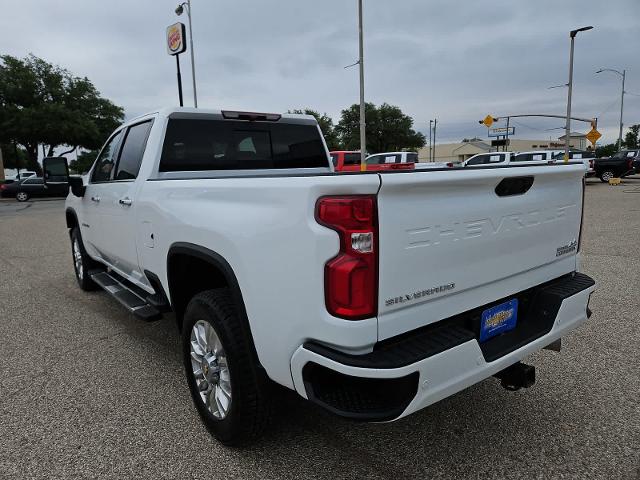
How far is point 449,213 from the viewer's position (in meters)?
2.00

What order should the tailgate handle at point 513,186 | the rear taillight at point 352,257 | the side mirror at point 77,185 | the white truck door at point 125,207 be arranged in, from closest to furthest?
the rear taillight at point 352,257
the tailgate handle at point 513,186
the white truck door at point 125,207
the side mirror at point 77,185

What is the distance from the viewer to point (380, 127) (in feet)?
199

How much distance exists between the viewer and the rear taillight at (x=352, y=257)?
1792mm

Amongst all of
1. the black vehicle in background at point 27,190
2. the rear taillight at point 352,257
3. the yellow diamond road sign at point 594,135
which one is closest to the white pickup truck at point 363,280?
the rear taillight at point 352,257

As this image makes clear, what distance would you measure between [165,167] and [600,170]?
93.2ft

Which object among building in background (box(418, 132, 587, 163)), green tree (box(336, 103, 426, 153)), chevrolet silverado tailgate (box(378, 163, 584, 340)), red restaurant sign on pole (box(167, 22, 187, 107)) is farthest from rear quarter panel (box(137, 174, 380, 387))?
building in background (box(418, 132, 587, 163))

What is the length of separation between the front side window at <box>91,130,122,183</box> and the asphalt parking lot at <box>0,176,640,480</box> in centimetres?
148

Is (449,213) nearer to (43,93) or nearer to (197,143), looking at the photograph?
(197,143)

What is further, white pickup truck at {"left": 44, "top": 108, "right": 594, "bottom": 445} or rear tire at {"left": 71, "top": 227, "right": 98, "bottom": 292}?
rear tire at {"left": 71, "top": 227, "right": 98, "bottom": 292}

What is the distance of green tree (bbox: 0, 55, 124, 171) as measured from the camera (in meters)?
32.9

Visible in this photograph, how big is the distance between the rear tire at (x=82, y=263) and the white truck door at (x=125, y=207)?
123cm

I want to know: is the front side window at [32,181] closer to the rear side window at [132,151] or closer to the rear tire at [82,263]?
the rear tire at [82,263]

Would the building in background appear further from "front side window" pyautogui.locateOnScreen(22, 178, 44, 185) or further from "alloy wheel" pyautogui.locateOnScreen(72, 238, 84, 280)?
"alloy wheel" pyautogui.locateOnScreen(72, 238, 84, 280)

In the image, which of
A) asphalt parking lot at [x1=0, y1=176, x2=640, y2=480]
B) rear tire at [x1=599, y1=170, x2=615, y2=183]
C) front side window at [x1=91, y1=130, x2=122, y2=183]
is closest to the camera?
asphalt parking lot at [x1=0, y1=176, x2=640, y2=480]
